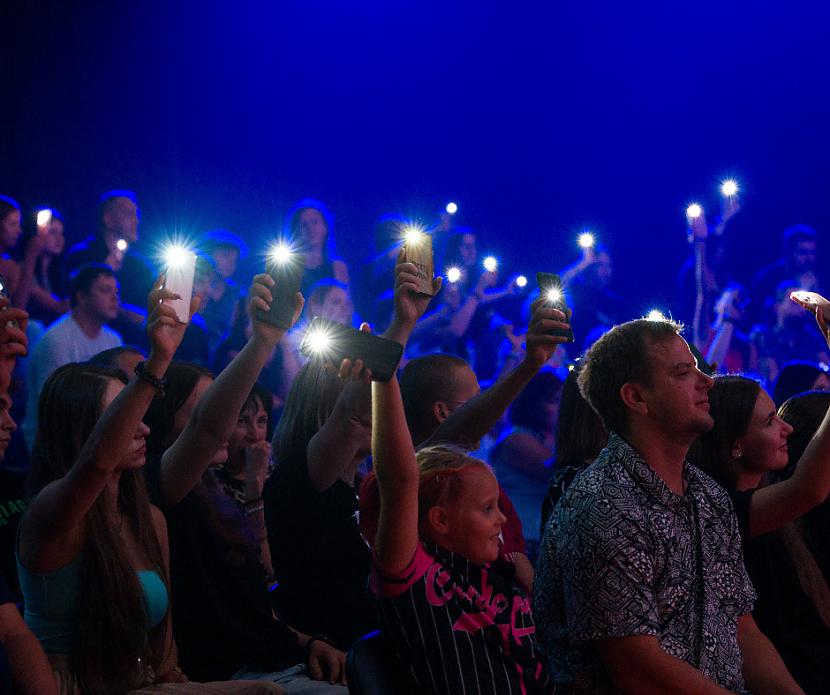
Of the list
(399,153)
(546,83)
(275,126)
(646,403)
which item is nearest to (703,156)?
(546,83)

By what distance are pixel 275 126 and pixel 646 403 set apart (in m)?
4.66

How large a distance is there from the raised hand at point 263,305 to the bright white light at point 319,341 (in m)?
0.62

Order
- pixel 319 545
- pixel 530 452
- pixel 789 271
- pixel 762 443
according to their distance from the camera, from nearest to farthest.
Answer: pixel 319 545 < pixel 762 443 < pixel 530 452 < pixel 789 271

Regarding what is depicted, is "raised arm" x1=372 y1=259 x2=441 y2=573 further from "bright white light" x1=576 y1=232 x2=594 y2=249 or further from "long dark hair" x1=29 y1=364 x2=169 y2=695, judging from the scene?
"bright white light" x1=576 y1=232 x2=594 y2=249

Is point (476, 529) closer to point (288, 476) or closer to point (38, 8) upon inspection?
point (288, 476)

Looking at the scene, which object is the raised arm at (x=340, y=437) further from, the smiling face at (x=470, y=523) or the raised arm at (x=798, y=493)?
the raised arm at (x=798, y=493)

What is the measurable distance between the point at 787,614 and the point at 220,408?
1.71 meters

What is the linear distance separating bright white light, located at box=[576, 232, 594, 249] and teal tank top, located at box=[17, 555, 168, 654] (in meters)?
5.53

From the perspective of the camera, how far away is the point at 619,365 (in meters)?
2.27

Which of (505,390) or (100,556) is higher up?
(505,390)

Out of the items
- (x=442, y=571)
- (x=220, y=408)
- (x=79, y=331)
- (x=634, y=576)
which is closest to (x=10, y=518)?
(x=220, y=408)

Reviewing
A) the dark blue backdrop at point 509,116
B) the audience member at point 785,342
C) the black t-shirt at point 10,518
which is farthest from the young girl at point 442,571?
the audience member at point 785,342

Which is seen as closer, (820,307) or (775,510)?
(775,510)

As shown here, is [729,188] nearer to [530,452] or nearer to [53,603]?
[530,452]
